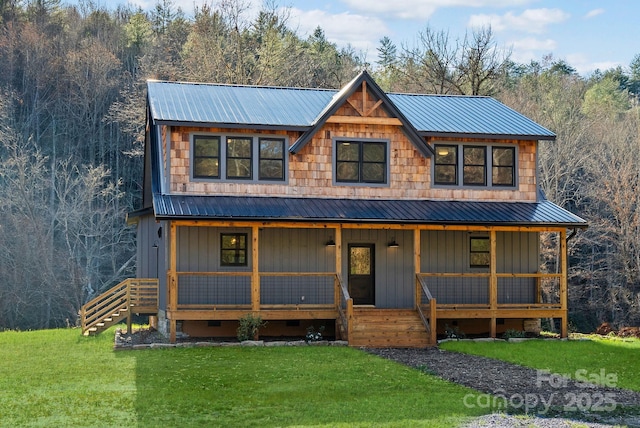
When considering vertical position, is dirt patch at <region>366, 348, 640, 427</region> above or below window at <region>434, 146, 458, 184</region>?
below

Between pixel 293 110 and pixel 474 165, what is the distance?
543cm

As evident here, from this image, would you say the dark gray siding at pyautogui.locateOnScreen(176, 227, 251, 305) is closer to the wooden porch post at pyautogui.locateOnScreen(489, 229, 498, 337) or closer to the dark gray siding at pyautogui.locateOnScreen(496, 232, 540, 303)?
the wooden porch post at pyautogui.locateOnScreen(489, 229, 498, 337)

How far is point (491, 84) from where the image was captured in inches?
1929

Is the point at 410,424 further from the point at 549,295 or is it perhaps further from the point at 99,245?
the point at 99,245

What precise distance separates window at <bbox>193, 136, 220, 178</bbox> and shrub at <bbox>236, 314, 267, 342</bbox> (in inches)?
160

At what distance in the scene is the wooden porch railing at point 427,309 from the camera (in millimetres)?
23609

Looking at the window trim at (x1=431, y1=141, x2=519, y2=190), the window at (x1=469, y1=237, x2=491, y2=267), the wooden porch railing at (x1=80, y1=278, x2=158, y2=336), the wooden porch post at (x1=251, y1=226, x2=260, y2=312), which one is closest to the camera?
the wooden porch post at (x1=251, y1=226, x2=260, y2=312)

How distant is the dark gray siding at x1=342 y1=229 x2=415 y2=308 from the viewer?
26.0 metres

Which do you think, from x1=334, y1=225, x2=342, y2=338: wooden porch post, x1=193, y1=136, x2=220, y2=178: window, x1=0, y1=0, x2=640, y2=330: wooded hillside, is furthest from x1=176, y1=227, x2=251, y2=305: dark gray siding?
x1=0, y1=0, x2=640, y2=330: wooded hillside

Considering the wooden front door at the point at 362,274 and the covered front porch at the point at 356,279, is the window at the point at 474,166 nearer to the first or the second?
the covered front porch at the point at 356,279

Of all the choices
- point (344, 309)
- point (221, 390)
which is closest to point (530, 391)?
point (221, 390)

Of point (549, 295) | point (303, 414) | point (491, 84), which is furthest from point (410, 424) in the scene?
point (491, 84)

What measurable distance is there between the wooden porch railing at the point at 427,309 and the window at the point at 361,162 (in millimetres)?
3289

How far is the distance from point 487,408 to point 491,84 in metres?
37.2
